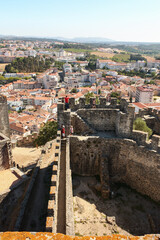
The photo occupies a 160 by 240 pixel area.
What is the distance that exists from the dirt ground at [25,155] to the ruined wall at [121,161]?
5.72 m

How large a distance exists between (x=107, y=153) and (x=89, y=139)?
160 cm

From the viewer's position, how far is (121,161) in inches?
499

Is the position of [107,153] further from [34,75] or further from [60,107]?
[34,75]

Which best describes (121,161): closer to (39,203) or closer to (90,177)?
(90,177)

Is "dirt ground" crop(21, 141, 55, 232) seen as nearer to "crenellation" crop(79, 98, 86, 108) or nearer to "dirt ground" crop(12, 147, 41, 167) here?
"crenellation" crop(79, 98, 86, 108)

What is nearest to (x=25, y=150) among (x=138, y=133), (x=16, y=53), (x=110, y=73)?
(x=138, y=133)

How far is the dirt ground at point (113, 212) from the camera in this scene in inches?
391

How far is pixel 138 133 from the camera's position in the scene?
1191cm

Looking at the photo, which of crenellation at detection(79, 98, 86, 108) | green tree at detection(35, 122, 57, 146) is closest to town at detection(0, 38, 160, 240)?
crenellation at detection(79, 98, 86, 108)

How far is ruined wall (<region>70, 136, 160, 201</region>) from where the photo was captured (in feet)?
37.7

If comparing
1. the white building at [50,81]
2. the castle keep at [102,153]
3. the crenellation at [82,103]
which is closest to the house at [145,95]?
the white building at [50,81]

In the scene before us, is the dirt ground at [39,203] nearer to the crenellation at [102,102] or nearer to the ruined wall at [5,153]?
the ruined wall at [5,153]

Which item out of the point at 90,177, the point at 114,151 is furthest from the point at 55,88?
the point at 114,151

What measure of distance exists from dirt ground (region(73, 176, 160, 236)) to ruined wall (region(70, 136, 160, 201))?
63 cm
